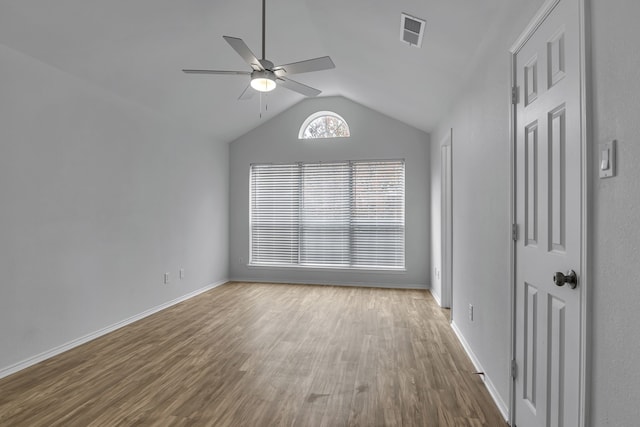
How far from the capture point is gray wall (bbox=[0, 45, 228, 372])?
2.75 m

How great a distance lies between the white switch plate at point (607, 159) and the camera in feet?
3.64

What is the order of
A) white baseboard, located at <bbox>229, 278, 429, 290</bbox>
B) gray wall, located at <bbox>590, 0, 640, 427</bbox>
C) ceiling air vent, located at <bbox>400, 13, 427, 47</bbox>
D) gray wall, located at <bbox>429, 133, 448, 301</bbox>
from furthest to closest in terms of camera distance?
1. white baseboard, located at <bbox>229, 278, 429, 290</bbox>
2. gray wall, located at <bbox>429, 133, 448, 301</bbox>
3. ceiling air vent, located at <bbox>400, 13, 427, 47</bbox>
4. gray wall, located at <bbox>590, 0, 640, 427</bbox>

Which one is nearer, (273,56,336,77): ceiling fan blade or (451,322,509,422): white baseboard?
(451,322,509,422): white baseboard

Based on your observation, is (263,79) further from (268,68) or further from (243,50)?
(243,50)

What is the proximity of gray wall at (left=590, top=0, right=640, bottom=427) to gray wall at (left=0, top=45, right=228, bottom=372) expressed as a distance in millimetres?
3675

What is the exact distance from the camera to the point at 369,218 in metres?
5.89

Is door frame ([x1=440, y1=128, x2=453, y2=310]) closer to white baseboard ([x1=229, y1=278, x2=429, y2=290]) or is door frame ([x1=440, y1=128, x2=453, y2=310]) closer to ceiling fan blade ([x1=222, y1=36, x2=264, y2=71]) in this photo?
white baseboard ([x1=229, y1=278, x2=429, y2=290])

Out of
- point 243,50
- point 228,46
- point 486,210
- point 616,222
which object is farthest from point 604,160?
point 228,46

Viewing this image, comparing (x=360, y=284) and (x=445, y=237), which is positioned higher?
(x=445, y=237)

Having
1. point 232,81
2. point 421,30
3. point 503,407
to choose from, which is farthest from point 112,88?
point 503,407

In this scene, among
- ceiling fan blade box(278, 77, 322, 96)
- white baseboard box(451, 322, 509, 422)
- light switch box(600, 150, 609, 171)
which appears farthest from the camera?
ceiling fan blade box(278, 77, 322, 96)

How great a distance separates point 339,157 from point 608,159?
4914 mm

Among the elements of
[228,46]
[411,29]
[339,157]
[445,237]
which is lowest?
[445,237]

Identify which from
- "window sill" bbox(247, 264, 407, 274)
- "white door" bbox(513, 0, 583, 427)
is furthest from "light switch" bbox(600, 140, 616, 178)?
"window sill" bbox(247, 264, 407, 274)
